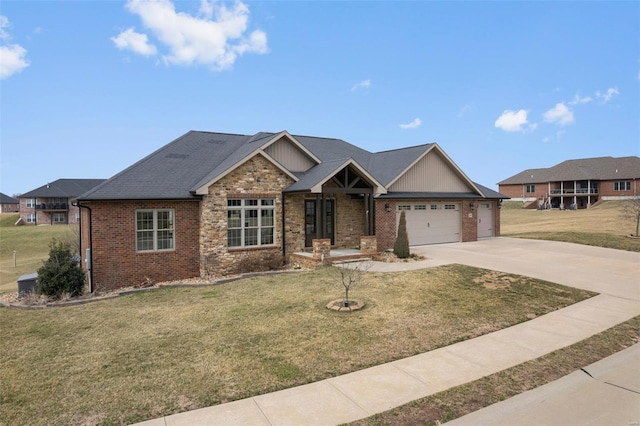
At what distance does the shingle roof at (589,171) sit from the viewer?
55719 mm

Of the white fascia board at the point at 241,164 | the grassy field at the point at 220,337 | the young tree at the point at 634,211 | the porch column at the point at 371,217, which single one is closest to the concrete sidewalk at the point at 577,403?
the grassy field at the point at 220,337

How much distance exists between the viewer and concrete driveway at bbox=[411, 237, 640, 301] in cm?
1245

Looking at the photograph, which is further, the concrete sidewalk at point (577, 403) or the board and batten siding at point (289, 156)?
the board and batten siding at point (289, 156)

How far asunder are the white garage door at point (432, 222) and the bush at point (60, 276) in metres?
14.4

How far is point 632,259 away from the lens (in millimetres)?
16703

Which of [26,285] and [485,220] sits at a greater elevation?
[485,220]

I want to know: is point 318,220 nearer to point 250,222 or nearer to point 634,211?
point 250,222

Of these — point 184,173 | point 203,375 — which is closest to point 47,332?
point 203,375

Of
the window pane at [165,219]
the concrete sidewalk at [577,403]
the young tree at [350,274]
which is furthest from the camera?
the window pane at [165,219]

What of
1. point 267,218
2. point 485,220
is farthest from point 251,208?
point 485,220

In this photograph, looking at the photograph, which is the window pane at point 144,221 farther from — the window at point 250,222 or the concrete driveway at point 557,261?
the concrete driveway at point 557,261

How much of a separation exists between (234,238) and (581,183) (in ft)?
198

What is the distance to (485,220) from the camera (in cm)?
2583

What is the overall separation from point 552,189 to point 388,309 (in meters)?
61.3
